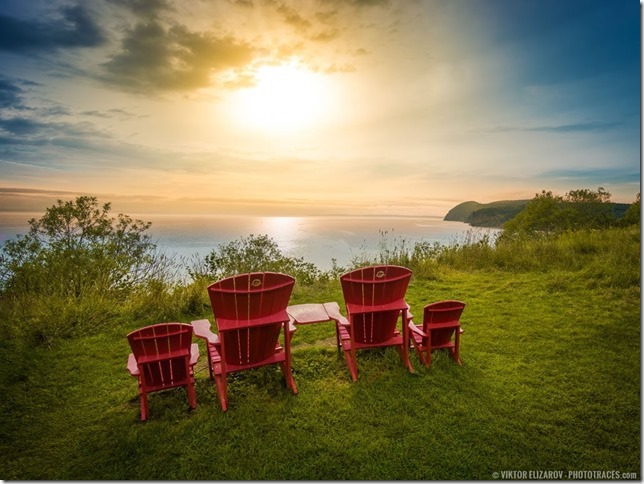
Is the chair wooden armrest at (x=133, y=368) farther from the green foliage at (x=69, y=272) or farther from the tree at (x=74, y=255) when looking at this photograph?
the tree at (x=74, y=255)

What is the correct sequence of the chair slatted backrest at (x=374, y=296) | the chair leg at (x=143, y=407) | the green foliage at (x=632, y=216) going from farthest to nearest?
1. the green foliage at (x=632, y=216)
2. the chair slatted backrest at (x=374, y=296)
3. the chair leg at (x=143, y=407)

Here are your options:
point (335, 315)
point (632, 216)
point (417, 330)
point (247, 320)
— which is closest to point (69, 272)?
point (247, 320)

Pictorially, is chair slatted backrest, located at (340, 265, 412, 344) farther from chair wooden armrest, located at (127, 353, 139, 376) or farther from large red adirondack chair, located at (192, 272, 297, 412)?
chair wooden armrest, located at (127, 353, 139, 376)

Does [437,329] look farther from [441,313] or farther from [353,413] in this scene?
[353,413]

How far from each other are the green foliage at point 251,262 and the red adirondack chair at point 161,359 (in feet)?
15.9

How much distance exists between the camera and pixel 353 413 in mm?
3031

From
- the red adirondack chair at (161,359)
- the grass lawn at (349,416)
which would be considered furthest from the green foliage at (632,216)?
the red adirondack chair at (161,359)

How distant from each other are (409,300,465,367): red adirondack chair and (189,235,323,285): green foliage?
4.92 metres

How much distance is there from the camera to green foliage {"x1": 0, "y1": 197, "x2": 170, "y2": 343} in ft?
17.5

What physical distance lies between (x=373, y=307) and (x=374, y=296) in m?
0.13

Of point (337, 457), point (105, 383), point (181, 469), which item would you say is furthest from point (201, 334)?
point (337, 457)

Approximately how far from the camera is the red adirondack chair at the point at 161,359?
9.74 ft

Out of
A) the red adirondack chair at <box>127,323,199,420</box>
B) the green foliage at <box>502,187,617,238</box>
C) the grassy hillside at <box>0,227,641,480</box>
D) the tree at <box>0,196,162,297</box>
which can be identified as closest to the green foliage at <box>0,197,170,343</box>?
the tree at <box>0,196,162,297</box>

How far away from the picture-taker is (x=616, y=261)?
7.64m
